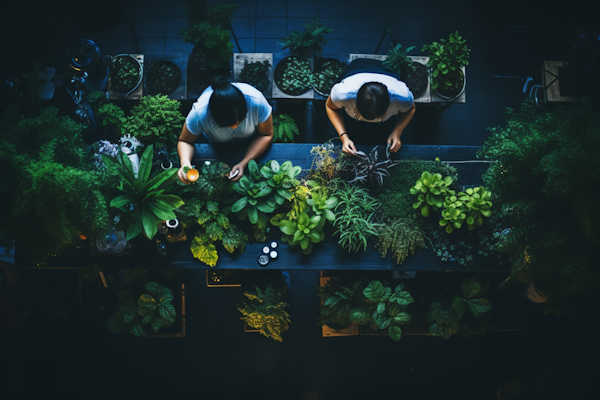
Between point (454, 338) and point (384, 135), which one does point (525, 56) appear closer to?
point (384, 135)

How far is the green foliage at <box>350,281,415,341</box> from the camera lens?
13.4ft

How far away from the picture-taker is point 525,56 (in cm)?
580

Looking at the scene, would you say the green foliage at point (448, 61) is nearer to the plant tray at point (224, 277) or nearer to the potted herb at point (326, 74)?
the potted herb at point (326, 74)

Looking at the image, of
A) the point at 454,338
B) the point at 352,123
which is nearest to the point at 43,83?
the point at 352,123

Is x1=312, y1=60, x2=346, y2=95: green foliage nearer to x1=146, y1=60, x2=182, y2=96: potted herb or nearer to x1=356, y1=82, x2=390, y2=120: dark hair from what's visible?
x1=356, y1=82, x2=390, y2=120: dark hair

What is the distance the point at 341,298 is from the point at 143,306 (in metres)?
2.13

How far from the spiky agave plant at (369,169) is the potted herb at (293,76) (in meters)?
1.41

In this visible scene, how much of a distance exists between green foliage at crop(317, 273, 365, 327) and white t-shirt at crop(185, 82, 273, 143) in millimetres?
1877

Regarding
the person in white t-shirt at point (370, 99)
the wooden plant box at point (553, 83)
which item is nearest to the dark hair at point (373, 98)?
the person in white t-shirt at point (370, 99)

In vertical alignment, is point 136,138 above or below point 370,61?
below

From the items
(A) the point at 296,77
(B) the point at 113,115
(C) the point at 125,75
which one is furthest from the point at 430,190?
(C) the point at 125,75

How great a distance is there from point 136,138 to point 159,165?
43cm

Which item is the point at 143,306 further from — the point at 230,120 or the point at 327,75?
the point at 327,75

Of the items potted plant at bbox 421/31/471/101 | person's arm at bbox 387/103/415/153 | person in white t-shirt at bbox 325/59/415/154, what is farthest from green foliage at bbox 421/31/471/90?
person's arm at bbox 387/103/415/153
